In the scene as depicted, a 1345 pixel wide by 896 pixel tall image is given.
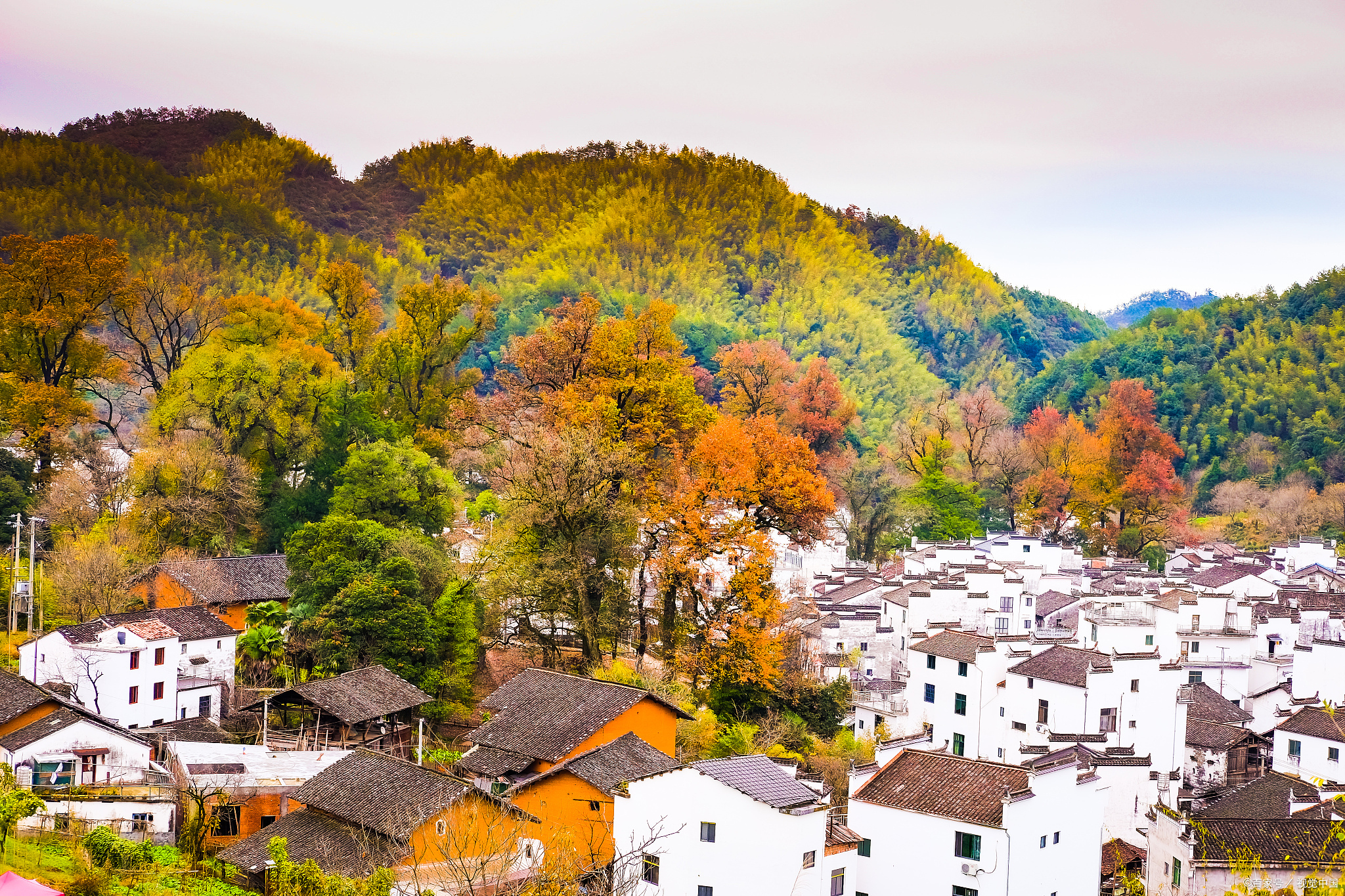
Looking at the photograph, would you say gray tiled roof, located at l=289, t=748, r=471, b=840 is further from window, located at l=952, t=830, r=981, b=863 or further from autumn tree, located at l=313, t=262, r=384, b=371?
autumn tree, located at l=313, t=262, r=384, b=371

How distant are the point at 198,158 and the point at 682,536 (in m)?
46.1

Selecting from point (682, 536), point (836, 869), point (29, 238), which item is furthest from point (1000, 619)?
point (29, 238)

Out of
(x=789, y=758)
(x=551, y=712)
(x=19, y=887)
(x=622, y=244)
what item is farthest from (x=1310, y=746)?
(x=622, y=244)

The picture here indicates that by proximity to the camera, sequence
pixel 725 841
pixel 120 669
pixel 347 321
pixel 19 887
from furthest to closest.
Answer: pixel 347 321
pixel 120 669
pixel 725 841
pixel 19 887

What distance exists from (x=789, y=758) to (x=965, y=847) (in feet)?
11.3

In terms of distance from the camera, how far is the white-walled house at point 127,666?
21.7 m

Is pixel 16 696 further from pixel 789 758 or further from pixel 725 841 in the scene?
pixel 789 758

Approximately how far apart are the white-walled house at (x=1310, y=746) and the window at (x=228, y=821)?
18781 millimetres

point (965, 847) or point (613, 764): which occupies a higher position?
point (613, 764)

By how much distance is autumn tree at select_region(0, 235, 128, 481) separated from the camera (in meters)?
29.1

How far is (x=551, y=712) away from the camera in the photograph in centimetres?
2089

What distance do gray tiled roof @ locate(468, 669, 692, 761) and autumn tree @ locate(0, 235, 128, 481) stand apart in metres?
14.0

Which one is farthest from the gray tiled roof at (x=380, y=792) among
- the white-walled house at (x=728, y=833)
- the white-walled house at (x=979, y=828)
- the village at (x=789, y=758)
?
the white-walled house at (x=979, y=828)

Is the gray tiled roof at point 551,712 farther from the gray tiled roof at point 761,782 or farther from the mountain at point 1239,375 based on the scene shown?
the mountain at point 1239,375
